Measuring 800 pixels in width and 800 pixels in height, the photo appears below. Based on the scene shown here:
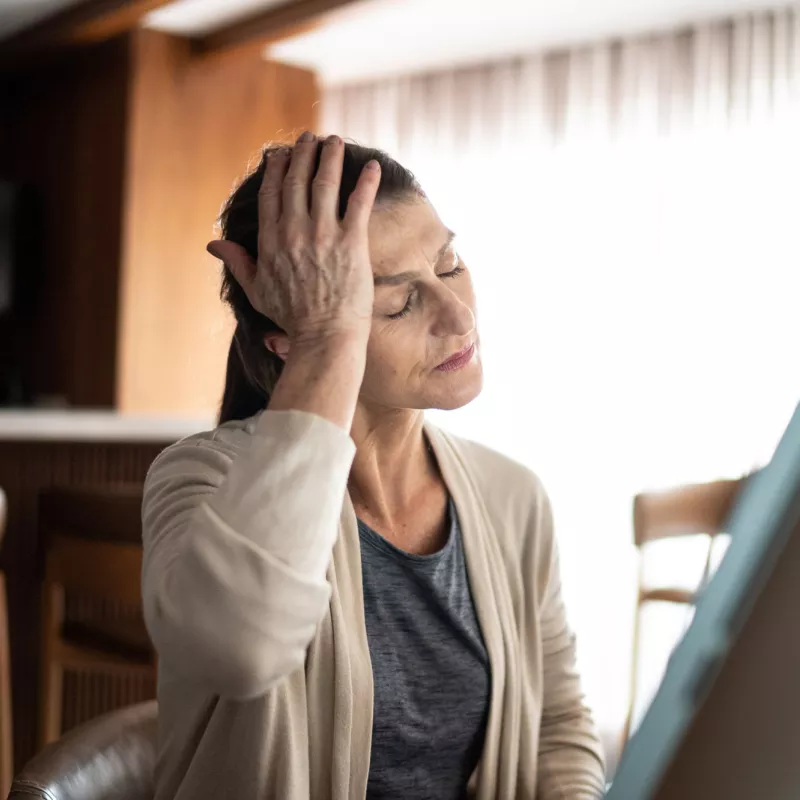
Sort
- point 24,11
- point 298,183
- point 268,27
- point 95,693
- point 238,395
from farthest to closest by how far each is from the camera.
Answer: point 24,11 → point 268,27 → point 95,693 → point 238,395 → point 298,183

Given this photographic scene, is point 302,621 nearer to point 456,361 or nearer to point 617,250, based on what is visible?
point 456,361

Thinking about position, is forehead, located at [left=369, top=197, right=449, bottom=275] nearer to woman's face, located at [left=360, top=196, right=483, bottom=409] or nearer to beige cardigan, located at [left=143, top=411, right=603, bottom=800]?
woman's face, located at [left=360, top=196, right=483, bottom=409]

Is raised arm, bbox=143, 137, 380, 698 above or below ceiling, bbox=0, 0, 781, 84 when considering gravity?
below

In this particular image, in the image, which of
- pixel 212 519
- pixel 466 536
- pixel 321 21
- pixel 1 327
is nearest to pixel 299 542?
pixel 212 519

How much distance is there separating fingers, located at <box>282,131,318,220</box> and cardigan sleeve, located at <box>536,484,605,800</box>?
425mm

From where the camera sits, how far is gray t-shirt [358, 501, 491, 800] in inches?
32.1

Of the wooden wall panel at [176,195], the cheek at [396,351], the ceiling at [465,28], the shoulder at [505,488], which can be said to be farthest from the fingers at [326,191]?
the wooden wall panel at [176,195]

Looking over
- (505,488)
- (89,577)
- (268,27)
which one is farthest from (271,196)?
(268,27)

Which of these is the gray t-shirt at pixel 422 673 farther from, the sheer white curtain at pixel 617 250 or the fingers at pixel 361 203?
the sheer white curtain at pixel 617 250

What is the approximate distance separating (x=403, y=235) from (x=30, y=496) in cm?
152

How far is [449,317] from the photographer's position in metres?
0.81

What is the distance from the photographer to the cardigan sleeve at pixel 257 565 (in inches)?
24.1

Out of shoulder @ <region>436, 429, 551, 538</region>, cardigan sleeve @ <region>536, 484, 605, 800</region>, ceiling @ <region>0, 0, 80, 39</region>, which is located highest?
ceiling @ <region>0, 0, 80, 39</region>

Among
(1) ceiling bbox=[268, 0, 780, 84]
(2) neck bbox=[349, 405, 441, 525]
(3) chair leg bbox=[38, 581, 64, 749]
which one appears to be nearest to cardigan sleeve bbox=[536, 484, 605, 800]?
(2) neck bbox=[349, 405, 441, 525]
